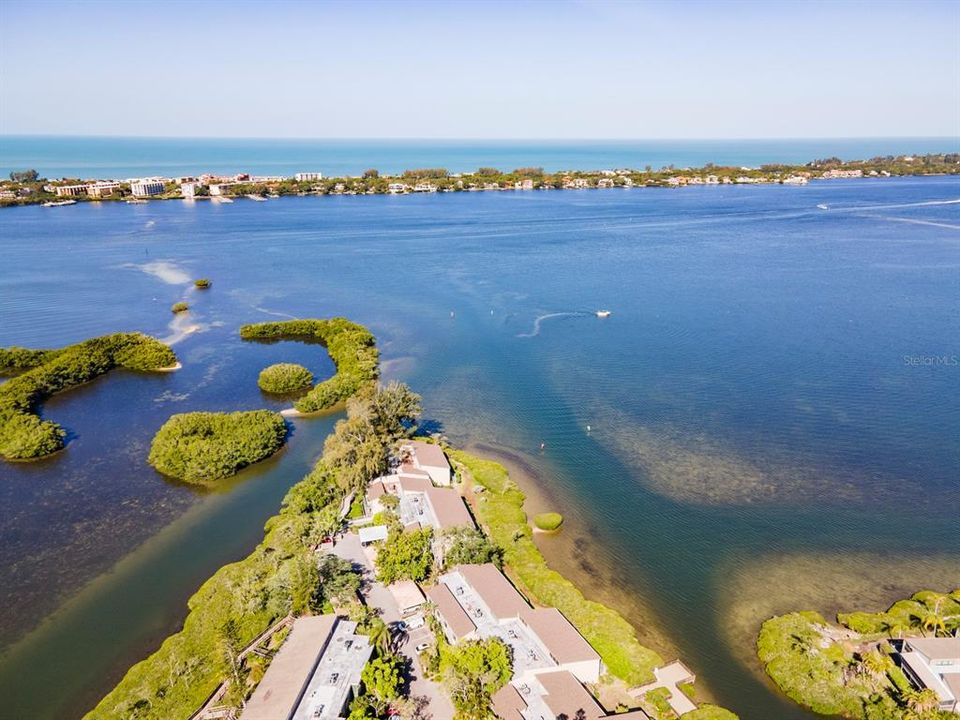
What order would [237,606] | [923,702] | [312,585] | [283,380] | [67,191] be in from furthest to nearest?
1. [67,191]
2. [283,380]
3. [237,606]
4. [312,585]
5. [923,702]

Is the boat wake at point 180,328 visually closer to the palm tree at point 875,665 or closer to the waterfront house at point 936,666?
the palm tree at point 875,665

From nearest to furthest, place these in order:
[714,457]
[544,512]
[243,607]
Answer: [243,607]
[544,512]
[714,457]

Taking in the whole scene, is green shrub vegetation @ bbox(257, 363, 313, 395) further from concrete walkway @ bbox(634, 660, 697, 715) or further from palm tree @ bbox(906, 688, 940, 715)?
palm tree @ bbox(906, 688, 940, 715)

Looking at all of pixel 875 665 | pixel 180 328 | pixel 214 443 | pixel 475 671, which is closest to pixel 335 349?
pixel 214 443

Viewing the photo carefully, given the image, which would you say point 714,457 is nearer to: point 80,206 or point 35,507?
point 35,507

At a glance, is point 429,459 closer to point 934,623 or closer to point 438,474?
point 438,474

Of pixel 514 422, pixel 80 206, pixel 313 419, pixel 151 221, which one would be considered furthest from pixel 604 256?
pixel 80 206

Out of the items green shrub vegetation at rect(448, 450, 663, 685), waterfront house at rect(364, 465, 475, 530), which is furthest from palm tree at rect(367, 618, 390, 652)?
green shrub vegetation at rect(448, 450, 663, 685)
